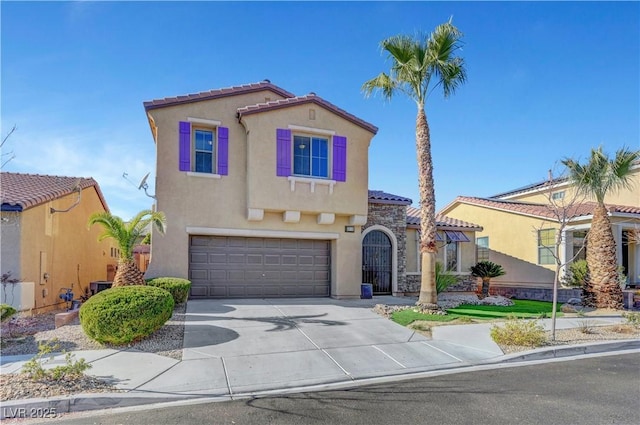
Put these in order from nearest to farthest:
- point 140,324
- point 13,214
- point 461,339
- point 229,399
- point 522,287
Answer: point 229,399 < point 140,324 < point 461,339 < point 13,214 < point 522,287

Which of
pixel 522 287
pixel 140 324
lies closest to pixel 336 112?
pixel 140 324

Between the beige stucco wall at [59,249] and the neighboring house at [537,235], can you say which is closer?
the beige stucco wall at [59,249]

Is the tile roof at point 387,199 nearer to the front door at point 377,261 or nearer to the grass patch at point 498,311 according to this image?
the front door at point 377,261

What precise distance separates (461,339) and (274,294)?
23.7 feet

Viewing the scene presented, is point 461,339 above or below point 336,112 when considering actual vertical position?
below

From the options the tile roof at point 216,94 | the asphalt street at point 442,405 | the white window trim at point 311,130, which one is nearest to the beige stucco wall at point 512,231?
the white window trim at point 311,130

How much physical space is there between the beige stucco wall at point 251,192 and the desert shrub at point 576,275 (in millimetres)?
9128

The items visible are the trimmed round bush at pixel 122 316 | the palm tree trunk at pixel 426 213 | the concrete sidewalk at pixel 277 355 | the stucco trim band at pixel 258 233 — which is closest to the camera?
the concrete sidewalk at pixel 277 355

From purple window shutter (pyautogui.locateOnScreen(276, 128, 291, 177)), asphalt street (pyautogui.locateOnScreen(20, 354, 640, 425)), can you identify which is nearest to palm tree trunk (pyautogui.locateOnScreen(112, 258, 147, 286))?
purple window shutter (pyautogui.locateOnScreen(276, 128, 291, 177))

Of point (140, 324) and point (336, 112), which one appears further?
point (336, 112)

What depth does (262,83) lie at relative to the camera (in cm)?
1516

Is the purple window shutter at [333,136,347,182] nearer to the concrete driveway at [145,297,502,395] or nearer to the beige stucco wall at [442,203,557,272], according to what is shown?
the concrete driveway at [145,297,502,395]

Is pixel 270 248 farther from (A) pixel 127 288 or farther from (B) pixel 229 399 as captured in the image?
(B) pixel 229 399

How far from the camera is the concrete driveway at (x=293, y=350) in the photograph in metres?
6.70
